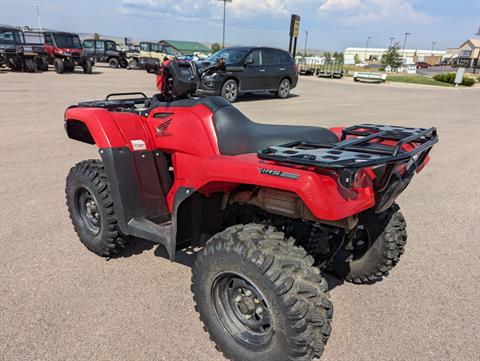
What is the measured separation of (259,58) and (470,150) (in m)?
8.29

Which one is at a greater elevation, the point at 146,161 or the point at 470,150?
the point at 146,161

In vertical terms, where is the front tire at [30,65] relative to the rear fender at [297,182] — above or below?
below

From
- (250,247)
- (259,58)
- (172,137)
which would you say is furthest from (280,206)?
(259,58)

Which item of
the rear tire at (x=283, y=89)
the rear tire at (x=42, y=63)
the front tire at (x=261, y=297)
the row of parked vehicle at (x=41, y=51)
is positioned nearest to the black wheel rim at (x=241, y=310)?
the front tire at (x=261, y=297)

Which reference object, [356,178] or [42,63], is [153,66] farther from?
[42,63]

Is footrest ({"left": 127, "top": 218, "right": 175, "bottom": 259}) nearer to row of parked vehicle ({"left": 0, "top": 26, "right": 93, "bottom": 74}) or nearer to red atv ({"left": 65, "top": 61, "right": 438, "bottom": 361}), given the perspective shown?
red atv ({"left": 65, "top": 61, "right": 438, "bottom": 361})

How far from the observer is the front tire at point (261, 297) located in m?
1.97

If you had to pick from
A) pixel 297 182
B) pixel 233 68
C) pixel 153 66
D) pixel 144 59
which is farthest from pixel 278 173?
pixel 233 68

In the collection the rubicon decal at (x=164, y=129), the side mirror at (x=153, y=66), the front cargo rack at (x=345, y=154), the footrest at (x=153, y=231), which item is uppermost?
the side mirror at (x=153, y=66)

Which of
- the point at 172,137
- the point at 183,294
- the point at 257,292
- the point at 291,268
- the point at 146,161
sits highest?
the point at 172,137

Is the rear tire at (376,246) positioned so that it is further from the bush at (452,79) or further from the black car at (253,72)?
the bush at (452,79)

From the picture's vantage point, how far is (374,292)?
305 centimetres

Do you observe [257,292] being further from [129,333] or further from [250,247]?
[129,333]

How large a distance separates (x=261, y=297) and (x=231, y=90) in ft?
38.9
